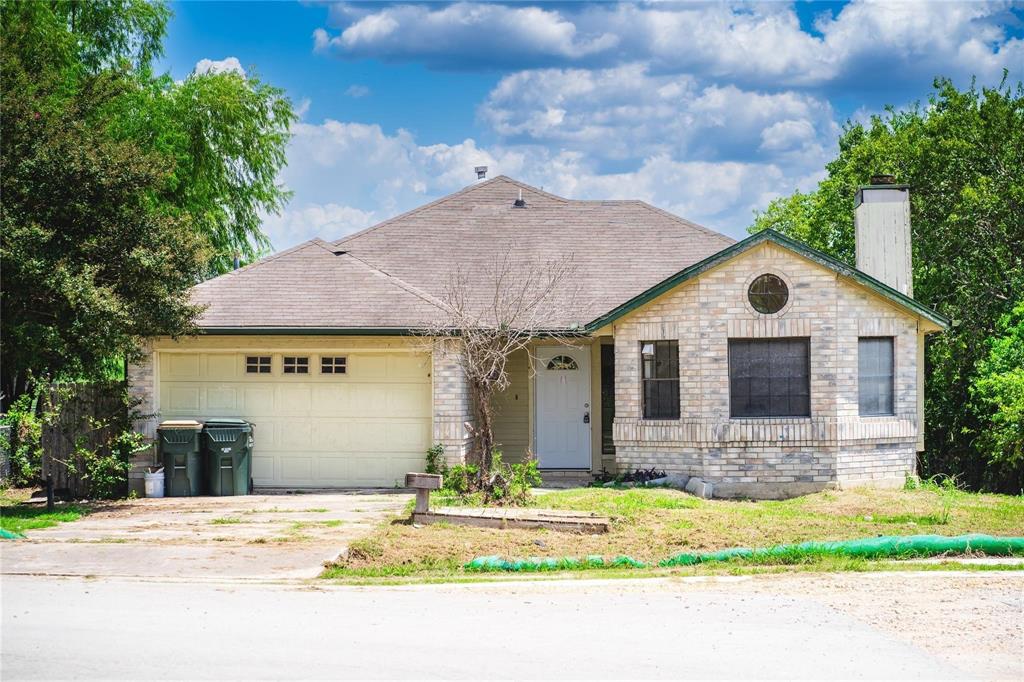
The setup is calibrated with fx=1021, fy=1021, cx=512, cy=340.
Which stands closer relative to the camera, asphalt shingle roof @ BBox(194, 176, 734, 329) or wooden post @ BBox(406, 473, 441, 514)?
wooden post @ BBox(406, 473, 441, 514)

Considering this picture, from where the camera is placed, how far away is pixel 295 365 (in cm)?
1698

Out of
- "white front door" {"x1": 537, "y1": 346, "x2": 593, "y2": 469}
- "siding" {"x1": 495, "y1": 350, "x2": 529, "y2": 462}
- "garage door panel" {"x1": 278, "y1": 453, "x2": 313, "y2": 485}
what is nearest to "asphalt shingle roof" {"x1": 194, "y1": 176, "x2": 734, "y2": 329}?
"white front door" {"x1": 537, "y1": 346, "x2": 593, "y2": 469}

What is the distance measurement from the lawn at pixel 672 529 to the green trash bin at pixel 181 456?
4.27 meters

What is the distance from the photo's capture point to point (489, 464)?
14625 mm

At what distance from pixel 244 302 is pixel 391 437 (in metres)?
3.37

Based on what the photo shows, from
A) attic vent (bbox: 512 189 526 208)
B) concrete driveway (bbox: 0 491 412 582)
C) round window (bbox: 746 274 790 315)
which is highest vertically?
attic vent (bbox: 512 189 526 208)

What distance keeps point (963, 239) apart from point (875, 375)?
23.1ft

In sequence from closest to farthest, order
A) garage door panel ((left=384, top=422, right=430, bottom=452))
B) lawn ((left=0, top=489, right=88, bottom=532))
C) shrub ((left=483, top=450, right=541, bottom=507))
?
lawn ((left=0, top=489, right=88, bottom=532)) < shrub ((left=483, top=450, right=541, bottom=507)) < garage door panel ((left=384, top=422, right=430, bottom=452))

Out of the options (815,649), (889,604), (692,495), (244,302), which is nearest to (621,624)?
(815,649)

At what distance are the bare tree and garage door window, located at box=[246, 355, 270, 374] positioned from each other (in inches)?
111

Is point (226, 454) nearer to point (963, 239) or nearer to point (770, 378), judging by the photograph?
point (770, 378)

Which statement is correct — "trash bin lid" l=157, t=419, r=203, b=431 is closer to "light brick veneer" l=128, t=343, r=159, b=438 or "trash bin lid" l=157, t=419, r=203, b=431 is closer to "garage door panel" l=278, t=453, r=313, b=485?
"light brick veneer" l=128, t=343, r=159, b=438

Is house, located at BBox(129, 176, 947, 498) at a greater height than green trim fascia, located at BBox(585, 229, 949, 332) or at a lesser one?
lesser

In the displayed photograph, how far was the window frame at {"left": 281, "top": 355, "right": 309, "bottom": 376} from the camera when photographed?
1698cm
